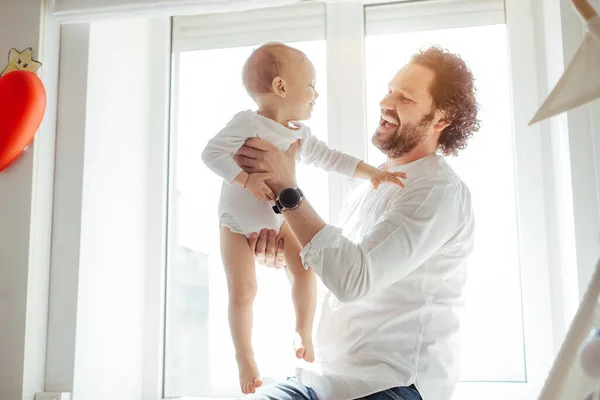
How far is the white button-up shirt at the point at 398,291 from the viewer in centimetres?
142

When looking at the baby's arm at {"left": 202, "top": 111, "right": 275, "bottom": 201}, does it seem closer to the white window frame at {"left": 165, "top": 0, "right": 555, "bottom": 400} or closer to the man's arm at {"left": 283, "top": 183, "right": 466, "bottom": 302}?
the man's arm at {"left": 283, "top": 183, "right": 466, "bottom": 302}

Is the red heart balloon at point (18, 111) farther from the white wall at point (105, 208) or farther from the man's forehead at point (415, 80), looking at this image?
the man's forehead at point (415, 80)

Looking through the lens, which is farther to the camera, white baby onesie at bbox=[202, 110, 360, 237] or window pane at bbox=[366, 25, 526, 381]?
window pane at bbox=[366, 25, 526, 381]

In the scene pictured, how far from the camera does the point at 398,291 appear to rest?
1546mm

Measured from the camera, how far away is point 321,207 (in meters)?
2.11

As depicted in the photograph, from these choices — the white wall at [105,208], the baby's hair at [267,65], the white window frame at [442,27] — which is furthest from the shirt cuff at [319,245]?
the white wall at [105,208]

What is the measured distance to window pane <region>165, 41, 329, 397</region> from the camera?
81.7 inches

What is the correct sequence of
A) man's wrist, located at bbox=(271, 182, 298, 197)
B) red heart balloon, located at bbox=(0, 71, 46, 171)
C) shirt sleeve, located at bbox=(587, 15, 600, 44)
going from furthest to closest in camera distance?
red heart balloon, located at bbox=(0, 71, 46, 171) → man's wrist, located at bbox=(271, 182, 298, 197) → shirt sleeve, located at bbox=(587, 15, 600, 44)

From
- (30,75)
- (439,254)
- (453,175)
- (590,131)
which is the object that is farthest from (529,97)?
(30,75)

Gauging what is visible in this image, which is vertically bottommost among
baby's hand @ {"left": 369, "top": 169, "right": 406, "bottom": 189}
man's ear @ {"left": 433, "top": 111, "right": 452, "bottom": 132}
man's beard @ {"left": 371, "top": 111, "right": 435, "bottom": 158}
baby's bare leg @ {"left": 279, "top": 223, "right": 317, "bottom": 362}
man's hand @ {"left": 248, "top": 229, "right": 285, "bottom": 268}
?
baby's bare leg @ {"left": 279, "top": 223, "right": 317, "bottom": 362}

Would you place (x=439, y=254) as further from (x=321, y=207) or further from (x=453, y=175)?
(x=321, y=207)

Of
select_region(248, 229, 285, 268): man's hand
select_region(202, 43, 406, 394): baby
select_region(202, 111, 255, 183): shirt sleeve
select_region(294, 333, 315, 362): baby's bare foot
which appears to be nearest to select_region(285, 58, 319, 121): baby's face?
select_region(202, 43, 406, 394): baby

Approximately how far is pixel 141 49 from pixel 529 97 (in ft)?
4.15

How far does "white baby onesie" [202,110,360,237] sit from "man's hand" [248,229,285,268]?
2 cm
